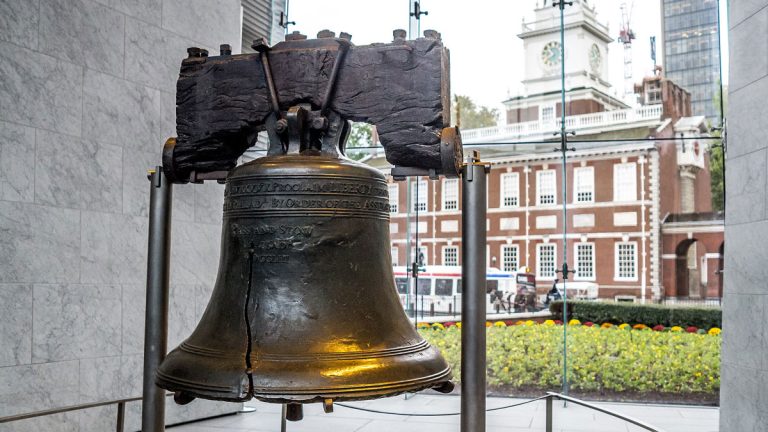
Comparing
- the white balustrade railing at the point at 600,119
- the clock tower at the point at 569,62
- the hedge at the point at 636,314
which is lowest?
the hedge at the point at 636,314

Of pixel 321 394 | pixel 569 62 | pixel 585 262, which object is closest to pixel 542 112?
pixel 569 62

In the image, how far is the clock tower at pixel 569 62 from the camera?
757 cm

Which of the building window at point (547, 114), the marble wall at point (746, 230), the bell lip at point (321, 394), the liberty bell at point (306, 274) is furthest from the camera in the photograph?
the building window at point (547, 114)

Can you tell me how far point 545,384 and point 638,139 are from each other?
275cm

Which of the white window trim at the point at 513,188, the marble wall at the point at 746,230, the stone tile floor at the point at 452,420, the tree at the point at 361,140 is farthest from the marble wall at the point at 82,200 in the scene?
the marble wall at the point at 746,230

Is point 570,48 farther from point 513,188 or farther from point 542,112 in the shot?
point 513,188

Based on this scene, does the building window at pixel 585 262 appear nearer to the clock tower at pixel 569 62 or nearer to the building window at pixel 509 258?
the building window at pixel 509 258

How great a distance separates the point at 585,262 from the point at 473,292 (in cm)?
563

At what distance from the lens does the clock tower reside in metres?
7.57

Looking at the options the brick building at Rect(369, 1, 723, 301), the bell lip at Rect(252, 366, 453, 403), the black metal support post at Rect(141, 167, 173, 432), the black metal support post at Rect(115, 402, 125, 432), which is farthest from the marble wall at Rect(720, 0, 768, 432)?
the black metal support post at Rect(115, 402, 125, 432)

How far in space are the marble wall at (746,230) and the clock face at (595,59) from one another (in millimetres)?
3005

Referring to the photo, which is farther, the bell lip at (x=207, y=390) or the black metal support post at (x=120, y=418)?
the black metal support post at (x=120, y=418)

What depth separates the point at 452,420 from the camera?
247 inches

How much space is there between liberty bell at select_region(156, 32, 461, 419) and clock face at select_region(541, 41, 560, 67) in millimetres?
5801
